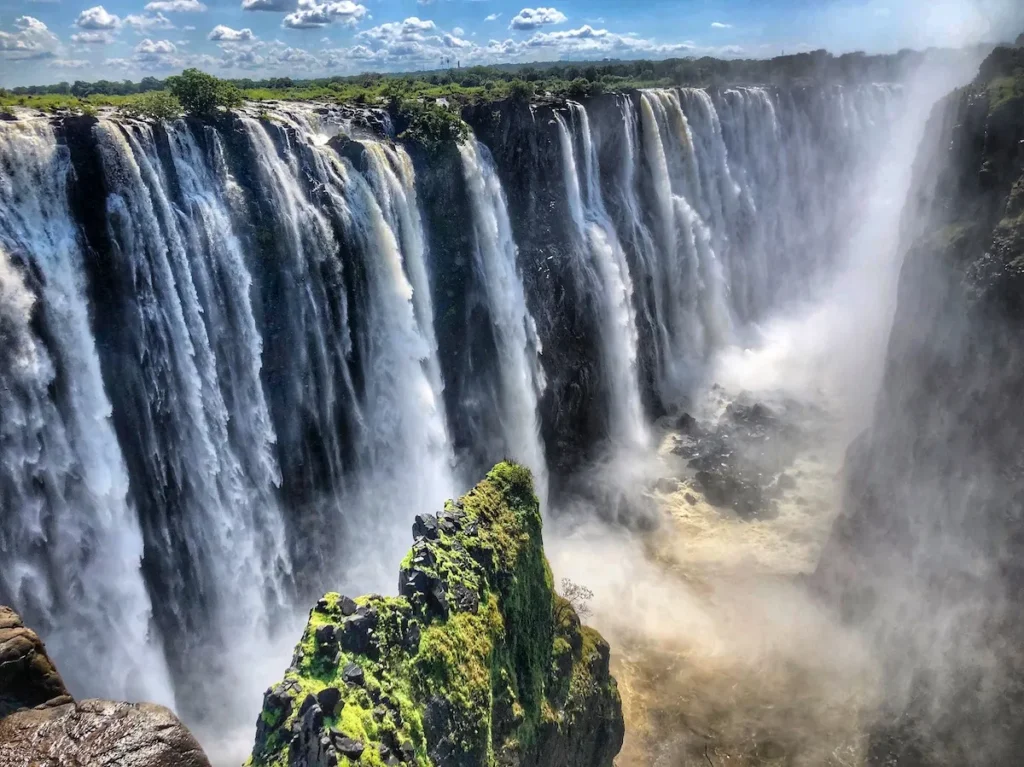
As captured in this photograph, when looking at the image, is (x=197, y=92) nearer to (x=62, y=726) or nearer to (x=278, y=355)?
(x=278, y=355)

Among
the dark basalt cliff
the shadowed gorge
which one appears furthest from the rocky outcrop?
the dark basalt cliff

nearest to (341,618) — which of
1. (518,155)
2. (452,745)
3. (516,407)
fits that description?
(452,745)

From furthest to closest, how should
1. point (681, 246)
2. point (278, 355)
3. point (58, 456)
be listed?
point (681, 246) → point (278, 355) → point (58, 456)

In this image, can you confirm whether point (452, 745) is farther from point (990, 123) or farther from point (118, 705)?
point (990, 123)

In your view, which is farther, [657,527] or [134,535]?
[657,527]

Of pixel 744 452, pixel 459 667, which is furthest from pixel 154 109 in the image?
pixel 744 452

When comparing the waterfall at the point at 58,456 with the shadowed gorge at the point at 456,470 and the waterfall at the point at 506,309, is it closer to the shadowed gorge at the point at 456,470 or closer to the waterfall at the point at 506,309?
the shadowed gorge at the point at 456,470

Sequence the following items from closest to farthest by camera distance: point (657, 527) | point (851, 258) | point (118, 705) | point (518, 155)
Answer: point (118, 705) < point (657, 527) < point (518, 155) < point (851, 258)
